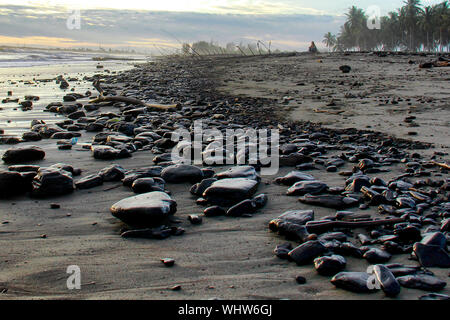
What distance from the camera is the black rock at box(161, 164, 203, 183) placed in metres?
3.34

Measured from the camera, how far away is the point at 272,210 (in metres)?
2.77

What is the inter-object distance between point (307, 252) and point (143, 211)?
979 millimetres

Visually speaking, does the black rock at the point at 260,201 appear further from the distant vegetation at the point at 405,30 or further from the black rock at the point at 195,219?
the distant vegetation at the point at 405,30

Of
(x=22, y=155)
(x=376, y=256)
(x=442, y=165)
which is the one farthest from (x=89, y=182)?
(x=442, y=165)

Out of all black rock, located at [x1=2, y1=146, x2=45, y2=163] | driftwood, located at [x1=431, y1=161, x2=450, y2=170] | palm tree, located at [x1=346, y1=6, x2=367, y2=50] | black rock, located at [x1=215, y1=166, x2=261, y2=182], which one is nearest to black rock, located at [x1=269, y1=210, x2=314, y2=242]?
black rock, located at [x1=215, y1=166, x2=261, y2=182]

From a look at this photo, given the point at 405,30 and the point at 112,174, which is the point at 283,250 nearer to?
the point at 112,174

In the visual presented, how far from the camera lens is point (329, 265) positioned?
6.28ft

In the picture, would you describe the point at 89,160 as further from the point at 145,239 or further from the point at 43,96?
the point at 43,96

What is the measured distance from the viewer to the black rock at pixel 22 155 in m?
3.85

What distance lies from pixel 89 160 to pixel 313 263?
109 inches

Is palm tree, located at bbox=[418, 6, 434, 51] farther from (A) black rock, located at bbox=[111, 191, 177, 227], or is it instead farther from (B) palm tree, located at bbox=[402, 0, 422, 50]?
(A) black rock, located at bbox=[111, 191, 177, 227]

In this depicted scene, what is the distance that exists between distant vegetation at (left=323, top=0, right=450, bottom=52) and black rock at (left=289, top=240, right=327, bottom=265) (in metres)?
67.0

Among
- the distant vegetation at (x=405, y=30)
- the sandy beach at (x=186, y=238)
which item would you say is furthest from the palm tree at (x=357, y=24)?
the sandy beach at (x=186, y=238)

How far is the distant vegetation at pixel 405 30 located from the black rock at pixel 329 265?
220ft
